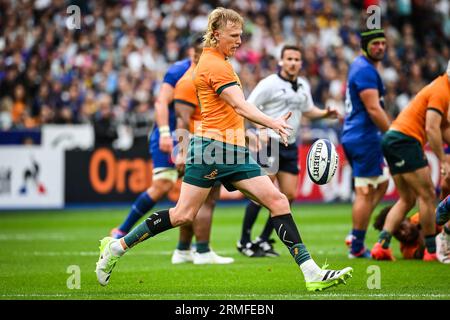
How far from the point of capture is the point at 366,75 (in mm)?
10875

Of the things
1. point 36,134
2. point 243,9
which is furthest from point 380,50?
point 243,9

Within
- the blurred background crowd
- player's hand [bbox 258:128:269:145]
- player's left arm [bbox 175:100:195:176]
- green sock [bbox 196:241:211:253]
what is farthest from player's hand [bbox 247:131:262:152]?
the blurred background crowd

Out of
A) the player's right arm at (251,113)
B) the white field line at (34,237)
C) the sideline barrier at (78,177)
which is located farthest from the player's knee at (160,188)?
the sideline barrier at (78,177)

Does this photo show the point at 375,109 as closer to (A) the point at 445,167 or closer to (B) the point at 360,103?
(B) the point at 360,103

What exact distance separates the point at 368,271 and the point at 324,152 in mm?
1643

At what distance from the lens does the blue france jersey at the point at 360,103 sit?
10875mm

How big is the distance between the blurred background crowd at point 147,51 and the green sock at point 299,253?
12874mm

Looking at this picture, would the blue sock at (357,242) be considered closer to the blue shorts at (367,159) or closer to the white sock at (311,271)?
the blue shorts at (367,159)

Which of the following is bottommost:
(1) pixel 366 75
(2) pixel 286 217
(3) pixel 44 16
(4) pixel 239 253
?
(4) pixel 239 253

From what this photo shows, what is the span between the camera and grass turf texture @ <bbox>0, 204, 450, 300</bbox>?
7867mm

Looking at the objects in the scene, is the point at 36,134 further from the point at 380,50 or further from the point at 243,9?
the point at 380,50

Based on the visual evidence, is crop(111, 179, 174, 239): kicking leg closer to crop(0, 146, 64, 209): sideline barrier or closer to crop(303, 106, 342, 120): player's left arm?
crop(303, 106, 342, 120): player's left arm

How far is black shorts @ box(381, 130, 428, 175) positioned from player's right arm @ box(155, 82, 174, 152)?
2748 millimetres

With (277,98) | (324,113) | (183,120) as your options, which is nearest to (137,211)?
(183,120)
